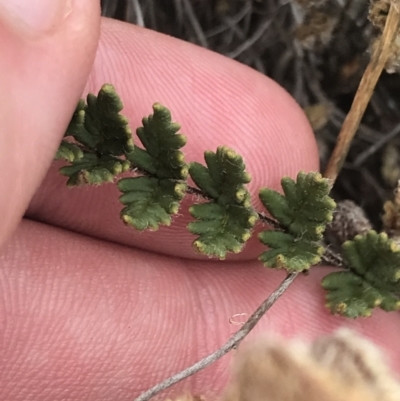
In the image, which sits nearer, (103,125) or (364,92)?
(103,125)

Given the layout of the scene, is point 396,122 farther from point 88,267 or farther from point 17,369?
point 17,369

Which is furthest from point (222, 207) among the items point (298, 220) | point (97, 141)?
point (97, 141)

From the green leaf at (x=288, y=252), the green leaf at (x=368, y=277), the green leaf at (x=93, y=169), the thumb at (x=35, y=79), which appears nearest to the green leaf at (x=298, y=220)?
the green leaf at (x=288, y=252)

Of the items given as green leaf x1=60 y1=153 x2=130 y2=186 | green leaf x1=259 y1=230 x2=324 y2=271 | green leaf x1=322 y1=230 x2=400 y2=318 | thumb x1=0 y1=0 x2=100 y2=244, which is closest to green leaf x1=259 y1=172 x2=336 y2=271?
green leaf x1=259 y1=230 x2=324 y2=271

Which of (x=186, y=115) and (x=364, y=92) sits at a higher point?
(x=364, y=92)

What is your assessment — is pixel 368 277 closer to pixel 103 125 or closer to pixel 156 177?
pixel 156 177

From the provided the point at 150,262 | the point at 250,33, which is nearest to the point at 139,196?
the point at 150,262
